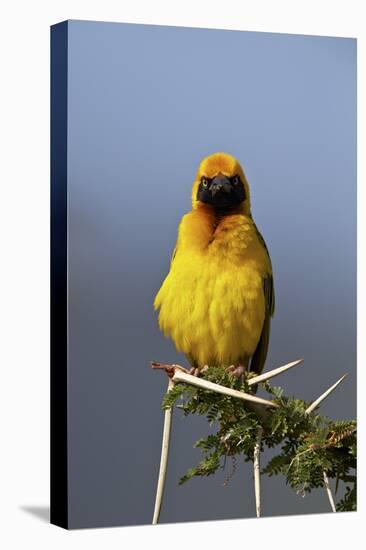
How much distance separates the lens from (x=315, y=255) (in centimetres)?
647

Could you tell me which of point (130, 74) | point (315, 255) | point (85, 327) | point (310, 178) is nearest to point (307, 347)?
point (315, 255)

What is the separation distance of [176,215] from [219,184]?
259mm

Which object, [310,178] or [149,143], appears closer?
[149,143]

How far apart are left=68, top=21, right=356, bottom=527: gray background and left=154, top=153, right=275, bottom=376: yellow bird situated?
0.06m

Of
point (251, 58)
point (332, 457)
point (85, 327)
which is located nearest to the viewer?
point (332, 457)

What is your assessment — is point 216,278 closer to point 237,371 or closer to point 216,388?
point 237,371

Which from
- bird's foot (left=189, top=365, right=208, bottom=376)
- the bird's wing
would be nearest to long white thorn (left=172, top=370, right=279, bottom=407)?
bird's foot (left=189, top=365, right=208, bottom=376)

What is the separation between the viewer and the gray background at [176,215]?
584 cm

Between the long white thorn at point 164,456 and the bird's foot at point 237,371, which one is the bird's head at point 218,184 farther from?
the long white thorn at point 164,456

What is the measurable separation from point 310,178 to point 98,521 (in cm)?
203

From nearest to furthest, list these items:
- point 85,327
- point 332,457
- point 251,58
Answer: point 332,457 → point 85,327 → point 251,58

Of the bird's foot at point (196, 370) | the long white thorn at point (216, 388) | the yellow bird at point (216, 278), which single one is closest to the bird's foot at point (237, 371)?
the yellow bird at point (216, 278)

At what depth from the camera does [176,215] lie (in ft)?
20.2

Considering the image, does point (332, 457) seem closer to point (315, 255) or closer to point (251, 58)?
point (315, 255)
